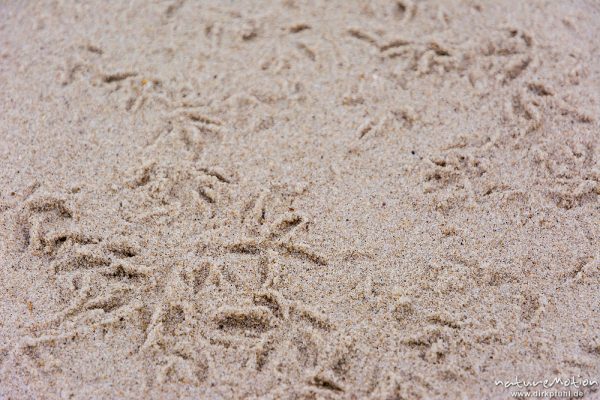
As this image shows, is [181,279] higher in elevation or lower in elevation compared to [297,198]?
lower

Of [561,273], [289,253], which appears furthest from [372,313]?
[561,273]

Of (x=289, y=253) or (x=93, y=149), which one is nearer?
(x=289, y=253)

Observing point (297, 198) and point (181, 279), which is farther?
point (297, 198)

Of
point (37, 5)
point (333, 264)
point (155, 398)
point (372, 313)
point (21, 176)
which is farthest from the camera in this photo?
point (37, 5)

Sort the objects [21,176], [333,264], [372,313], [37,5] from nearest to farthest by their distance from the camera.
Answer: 1. [372,313]
2. [333,264]
3. [21,176]
4. [37,5]

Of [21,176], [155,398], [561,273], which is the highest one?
[561,273]

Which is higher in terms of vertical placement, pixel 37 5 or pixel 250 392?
pixel 37 5

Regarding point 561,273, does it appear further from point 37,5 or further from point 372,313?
point 37,5
